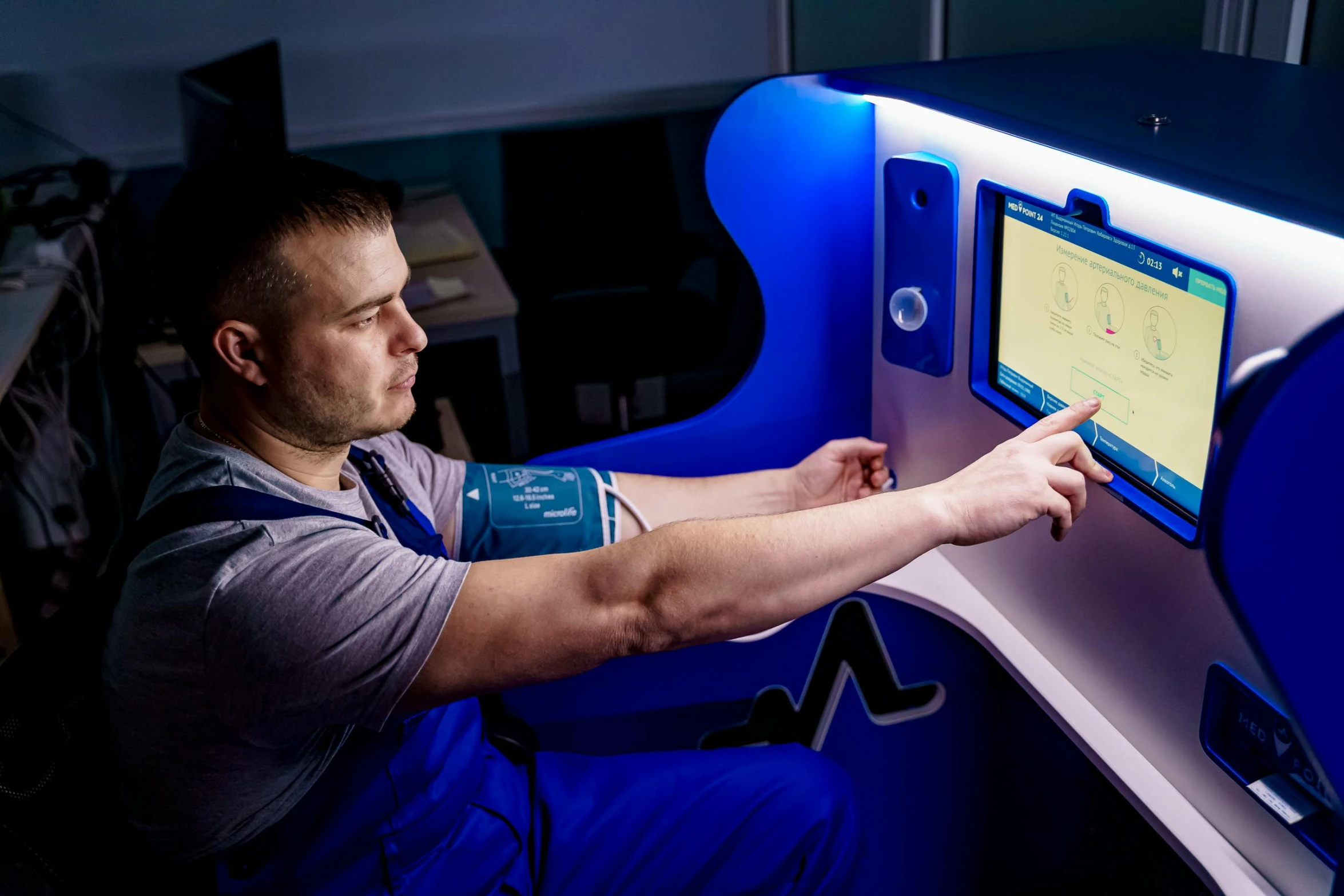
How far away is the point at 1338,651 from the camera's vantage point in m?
0.70

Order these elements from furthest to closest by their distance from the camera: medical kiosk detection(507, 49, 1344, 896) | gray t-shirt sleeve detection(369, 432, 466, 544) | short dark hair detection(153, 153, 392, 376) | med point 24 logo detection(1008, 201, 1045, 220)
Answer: gray t-shirt sleeve detection(369, 432, 466, 544) → med point 24 logo detection(1008, 201, 1045, 220) → short dark hair detection(153, 153, 392, 376) → medical kiosk detection(507, 49, 1344, 896)

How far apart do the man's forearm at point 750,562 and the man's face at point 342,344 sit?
309 millimetres

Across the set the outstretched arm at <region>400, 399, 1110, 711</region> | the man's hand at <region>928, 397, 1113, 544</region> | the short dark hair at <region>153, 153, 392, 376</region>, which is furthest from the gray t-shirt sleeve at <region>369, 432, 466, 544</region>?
the man's hand at <region>928, 397, 1113, 544</region>

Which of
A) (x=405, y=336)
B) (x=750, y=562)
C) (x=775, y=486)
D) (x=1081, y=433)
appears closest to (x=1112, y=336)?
(x=1081, y=433)

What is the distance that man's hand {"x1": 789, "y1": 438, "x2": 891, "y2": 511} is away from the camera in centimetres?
157

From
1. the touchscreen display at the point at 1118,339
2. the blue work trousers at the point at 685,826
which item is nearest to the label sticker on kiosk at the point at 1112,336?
the touchscreen display at the point at 1118,339

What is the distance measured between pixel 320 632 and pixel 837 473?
32.4 inches

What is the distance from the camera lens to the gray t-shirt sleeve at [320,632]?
96cm

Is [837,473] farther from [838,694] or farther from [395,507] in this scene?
[395,507]

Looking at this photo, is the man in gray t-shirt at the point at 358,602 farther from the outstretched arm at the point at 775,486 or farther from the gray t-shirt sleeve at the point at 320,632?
the outstretched arm at the point at 775,486

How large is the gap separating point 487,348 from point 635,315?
2.06ft

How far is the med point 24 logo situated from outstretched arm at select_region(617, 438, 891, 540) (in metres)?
0.41

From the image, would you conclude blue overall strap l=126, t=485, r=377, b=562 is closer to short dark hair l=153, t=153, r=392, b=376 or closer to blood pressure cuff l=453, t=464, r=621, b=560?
short dark hair l=153, t=153, r=392, b=376

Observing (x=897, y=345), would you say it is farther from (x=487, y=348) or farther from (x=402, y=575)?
(x=487, y=348)
